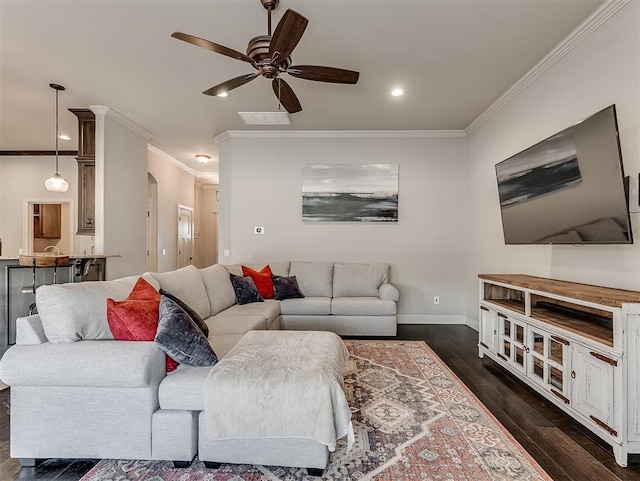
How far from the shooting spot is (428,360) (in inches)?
139

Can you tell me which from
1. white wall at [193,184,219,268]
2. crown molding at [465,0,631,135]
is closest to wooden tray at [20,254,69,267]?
crown molding at [465,0,631,135]

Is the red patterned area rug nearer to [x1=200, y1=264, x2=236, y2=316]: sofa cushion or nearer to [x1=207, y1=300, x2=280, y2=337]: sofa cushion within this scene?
[x1=207, y1=300, x2=280, y2=337]: sofa cushion

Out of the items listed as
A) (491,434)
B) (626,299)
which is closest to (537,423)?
(491,434)

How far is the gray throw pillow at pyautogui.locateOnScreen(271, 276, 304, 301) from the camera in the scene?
177 inches

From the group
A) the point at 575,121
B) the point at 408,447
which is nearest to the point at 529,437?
the point at 408,447

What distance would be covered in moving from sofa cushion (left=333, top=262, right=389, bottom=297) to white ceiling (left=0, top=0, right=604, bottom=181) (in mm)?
2071

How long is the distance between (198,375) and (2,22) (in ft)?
10.3

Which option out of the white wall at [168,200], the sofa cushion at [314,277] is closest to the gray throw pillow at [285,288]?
the sofa cushion at [314,277]

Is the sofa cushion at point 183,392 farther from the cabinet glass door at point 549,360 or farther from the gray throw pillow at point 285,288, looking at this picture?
the gray throw pillow at point 285,288

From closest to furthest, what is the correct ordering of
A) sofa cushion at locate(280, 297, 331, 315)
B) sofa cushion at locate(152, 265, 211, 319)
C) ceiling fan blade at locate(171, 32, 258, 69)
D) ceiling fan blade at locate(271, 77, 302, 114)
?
ceiling fan blade at locate(171, 32, 258, 69) → ceiling fan blade at locate(271, 77, 302, 114) → sofa cushion at locate(152, 265, 211, 319) → sofa cushion at locate(280, 297, 331, 315)

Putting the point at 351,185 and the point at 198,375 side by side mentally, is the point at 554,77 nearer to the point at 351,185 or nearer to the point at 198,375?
the point at 351,185

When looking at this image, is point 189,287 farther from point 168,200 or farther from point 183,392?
point 168,200

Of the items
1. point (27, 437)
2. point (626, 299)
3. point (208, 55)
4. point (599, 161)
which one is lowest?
point (27, 437)

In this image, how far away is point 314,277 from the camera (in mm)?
4836
